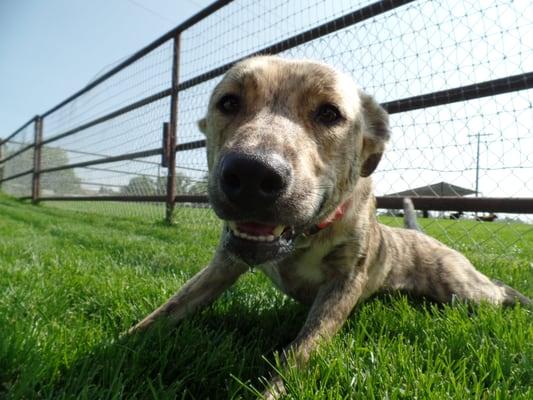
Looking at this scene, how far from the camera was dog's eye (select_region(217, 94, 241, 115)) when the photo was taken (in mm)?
1916

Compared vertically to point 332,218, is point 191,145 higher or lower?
higher

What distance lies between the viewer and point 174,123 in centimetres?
666

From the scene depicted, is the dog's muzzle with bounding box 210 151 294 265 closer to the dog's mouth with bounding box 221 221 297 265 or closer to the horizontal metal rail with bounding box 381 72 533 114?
the dog's mouth with bounding box 221 221 297 265

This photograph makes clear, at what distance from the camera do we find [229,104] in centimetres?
194

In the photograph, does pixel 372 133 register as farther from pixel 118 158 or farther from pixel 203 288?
pixel 118 158

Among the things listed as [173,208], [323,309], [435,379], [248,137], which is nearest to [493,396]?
[435,379]

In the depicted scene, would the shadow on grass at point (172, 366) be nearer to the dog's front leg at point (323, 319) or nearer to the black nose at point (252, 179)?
the dog's front leg at point (323, 319)

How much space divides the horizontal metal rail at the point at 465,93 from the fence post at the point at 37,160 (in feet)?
40.0

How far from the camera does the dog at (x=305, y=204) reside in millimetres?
1379

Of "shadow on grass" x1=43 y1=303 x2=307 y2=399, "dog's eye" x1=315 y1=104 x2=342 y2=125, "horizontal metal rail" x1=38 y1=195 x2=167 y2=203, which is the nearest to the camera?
"shadow on grass" x1=43 y1=303 x2=307 y2=399

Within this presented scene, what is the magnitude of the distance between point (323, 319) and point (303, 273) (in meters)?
0.33

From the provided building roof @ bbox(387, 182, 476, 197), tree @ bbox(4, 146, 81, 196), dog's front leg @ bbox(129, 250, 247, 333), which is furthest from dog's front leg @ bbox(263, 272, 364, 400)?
tree @ bbox(4, 146, 81, 196)

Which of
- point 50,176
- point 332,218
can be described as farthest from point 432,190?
point 50,176

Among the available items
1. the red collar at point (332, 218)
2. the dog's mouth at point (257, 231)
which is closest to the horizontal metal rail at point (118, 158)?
the red collar at point (332, 218)
